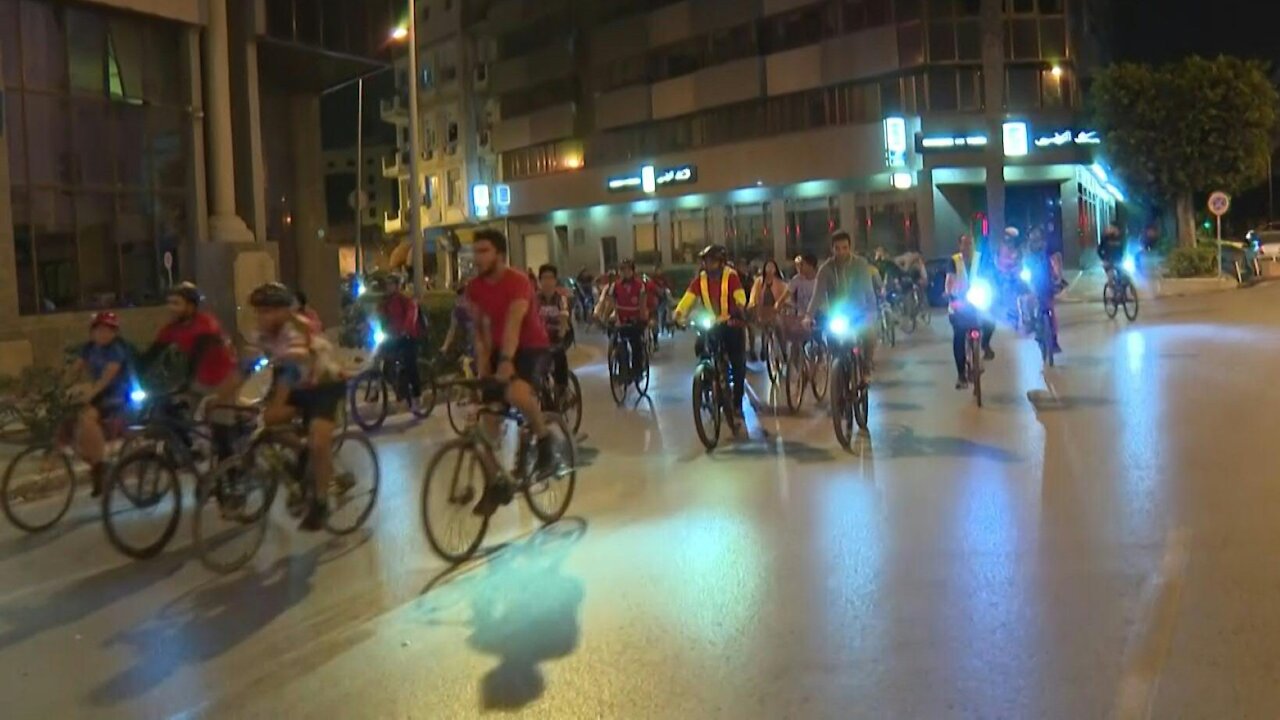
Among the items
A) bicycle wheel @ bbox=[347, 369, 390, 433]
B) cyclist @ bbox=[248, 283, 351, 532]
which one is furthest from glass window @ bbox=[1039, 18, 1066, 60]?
cyclist @ bbox=[248, 283, 351, 532]

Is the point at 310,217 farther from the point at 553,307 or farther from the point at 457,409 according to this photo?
the point at 553,307

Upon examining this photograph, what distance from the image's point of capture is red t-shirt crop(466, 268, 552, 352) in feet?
27.7

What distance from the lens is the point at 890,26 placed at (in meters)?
49.3

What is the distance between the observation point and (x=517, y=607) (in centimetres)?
683

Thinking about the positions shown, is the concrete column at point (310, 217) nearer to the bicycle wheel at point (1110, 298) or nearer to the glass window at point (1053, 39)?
the bicycle wheel at point (1110, 298)

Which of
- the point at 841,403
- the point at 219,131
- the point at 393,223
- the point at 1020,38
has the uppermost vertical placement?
the point at 1020,38

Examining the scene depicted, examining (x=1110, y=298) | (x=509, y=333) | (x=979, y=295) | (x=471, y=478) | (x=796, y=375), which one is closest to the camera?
(x=471, y=478)

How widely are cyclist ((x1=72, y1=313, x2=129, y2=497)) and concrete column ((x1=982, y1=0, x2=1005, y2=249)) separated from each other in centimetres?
4301

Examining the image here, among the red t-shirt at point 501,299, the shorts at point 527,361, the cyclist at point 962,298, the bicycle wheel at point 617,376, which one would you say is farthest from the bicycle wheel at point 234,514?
the cyclist at point 962,298

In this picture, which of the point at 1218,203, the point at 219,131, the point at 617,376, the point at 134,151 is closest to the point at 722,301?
the point at 617,376

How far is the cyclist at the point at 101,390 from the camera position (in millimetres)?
9078

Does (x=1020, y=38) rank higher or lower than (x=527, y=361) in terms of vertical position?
higher

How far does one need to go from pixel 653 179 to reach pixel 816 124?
10.1 metres

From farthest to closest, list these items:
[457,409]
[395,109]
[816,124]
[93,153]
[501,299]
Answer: [395,109], [816,124], [93,153], [457,409], [501,299]
